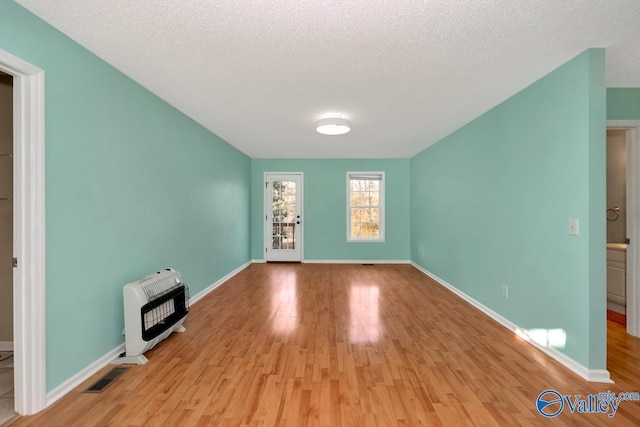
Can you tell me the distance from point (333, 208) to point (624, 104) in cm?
477

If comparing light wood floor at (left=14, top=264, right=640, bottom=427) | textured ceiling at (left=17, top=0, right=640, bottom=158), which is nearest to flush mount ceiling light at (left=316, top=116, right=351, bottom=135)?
textured ceiling at (left=17, top=0, right=640, bottom=158)

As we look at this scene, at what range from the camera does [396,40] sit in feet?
6.38

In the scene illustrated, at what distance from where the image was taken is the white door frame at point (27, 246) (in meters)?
1.68

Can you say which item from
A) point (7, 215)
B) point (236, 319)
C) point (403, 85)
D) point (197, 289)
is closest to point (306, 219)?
point (197, 289)

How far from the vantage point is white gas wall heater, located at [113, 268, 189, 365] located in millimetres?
2248

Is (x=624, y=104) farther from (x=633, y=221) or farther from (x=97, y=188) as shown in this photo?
(x=97, y=188)

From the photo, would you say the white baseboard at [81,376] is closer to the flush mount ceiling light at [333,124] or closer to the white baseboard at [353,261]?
the flush mount ceiling light at [333,124]

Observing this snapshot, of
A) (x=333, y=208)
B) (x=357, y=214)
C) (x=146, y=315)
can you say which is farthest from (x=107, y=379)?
(x=357, y=214)

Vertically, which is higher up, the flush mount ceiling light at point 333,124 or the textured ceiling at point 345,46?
the textured ceiling at point 345,46

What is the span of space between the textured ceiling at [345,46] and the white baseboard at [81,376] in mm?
2415

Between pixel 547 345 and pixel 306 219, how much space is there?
4841mm

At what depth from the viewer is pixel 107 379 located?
2.05 meters

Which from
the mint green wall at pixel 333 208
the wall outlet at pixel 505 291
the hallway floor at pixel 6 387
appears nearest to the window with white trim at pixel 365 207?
the mint green wall at pixel 333 208

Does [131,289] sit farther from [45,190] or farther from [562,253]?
[562,253]
